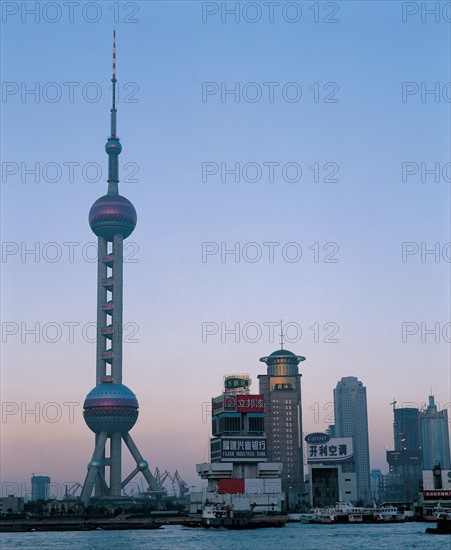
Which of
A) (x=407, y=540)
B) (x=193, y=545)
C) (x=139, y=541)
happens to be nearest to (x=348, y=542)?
(x=407, y=540)

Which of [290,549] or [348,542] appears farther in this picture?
[348,542]

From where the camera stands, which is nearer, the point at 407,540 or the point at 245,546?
the point at 245,546

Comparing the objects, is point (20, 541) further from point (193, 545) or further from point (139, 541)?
point (193, 545)

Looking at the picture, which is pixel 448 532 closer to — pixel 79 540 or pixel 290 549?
pixel 290 549

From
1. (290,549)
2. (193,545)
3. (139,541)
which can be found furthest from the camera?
(139,541)

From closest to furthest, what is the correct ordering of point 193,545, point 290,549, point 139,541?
point 290,549, point 193,545, point 139,541

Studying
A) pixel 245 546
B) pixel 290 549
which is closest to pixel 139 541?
pixel 245 546

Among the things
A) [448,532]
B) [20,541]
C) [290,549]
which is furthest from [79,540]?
[448,532]
